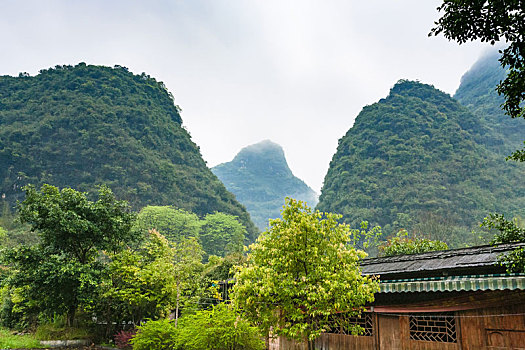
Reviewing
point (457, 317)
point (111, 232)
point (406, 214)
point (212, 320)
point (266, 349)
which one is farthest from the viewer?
point (406, 214)

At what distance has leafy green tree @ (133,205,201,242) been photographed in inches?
1874

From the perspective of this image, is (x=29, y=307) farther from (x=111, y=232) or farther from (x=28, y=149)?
(x=28, y=149)

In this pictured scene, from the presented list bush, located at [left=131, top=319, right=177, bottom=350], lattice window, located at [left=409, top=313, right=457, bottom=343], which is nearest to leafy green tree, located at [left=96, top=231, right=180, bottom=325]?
bush, located at [left=131, top=319, right=177, bottom=350]

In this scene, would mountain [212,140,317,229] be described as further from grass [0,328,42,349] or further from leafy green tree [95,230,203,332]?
grass [0,328,42,349]

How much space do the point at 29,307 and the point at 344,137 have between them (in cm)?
7159

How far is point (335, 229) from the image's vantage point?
331 inches

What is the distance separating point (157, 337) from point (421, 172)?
6259 cm

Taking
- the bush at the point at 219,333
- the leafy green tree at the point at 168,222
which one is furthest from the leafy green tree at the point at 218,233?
the bush at the point at 219,333

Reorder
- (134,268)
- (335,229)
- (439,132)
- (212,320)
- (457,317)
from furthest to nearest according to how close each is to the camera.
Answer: (439,132) < (134,268) < (212,320) < (335,229) < (457,317)

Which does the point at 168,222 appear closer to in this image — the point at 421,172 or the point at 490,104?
the point at 421,172

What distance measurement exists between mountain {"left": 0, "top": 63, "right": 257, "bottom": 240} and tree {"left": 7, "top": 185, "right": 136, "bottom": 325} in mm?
41445

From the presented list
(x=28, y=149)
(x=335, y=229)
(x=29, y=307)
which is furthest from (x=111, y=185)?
(x=335, y=229)

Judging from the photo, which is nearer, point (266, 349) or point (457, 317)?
point (457, 317)

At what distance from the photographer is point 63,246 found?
1742 centimetres
